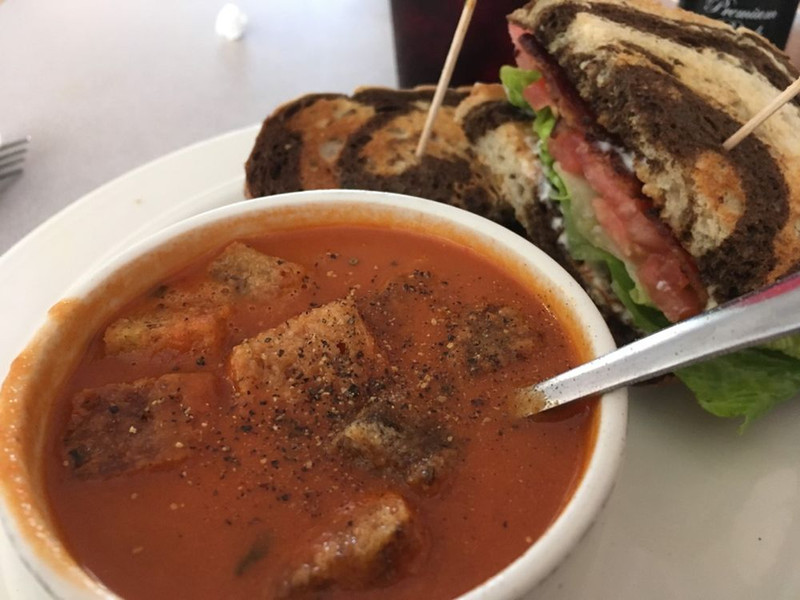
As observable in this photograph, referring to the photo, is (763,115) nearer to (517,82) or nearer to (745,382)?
(745,382)

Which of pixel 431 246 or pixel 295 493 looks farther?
pixel 431 246

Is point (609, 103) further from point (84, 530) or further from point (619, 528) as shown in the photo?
point (84, 530)

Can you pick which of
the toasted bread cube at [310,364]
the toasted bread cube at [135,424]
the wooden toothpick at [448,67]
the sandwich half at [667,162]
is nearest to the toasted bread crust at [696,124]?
the sandwich half at [667,162]

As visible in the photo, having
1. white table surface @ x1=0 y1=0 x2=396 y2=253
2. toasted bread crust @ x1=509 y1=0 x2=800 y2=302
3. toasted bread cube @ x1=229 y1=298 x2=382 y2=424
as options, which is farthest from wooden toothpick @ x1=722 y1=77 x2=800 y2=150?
white table surface @ x1=0 y1=0 x2=396 y2=253

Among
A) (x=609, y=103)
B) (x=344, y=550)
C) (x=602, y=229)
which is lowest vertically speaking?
(x=602, y=229)

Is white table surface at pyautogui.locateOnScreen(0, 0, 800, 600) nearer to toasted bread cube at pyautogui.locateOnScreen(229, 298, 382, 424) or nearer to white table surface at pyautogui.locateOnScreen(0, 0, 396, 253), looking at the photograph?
white table surface at pyautogui.locateOnScreen(0, 0, 396, 253)

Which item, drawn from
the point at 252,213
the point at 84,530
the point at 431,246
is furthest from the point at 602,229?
the point at 84,530

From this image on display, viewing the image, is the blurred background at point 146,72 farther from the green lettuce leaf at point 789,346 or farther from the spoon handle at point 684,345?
the spoon handle at point 684,345
